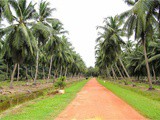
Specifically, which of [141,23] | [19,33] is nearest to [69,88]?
[19,33]

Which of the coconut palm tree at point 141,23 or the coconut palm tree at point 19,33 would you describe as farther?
the coconut palm tree at point 19,33

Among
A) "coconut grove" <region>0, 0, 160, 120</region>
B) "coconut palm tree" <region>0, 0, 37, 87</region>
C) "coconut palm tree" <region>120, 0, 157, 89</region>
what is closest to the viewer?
"coconut grove" <region>0, 0, 160, 120</region>

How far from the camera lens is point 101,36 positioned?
31609 mm

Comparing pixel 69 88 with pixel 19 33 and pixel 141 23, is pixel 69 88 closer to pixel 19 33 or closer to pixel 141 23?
pixel 19 33

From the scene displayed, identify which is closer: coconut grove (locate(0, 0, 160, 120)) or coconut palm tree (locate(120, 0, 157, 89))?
coconut grove (locate(0, 0, 160, 120))

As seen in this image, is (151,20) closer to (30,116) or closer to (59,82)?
(59,82)

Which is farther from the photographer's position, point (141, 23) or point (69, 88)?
point (69, 88)

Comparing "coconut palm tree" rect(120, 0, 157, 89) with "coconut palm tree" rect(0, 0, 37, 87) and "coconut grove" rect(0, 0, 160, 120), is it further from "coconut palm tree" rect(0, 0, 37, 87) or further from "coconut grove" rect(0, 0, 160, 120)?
"coconut palm tree" rect(0, 0, 37, 87)

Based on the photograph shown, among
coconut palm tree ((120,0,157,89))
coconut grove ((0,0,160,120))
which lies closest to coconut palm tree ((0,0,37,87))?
coconut grove ((0,0,160,120))

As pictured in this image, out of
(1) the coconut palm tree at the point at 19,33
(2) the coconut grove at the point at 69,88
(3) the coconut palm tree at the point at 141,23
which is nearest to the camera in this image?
(2) the coconut grove at the point at 69,88

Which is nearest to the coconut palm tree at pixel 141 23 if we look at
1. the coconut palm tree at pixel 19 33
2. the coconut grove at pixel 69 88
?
the coconut grove at pixel 69 88

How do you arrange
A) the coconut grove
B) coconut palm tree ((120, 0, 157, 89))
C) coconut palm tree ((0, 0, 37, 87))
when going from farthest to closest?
coconut palm tree ((0, 0, 37, 87)) → coconut palm tree ((120, 0, 157, 89)) → the coconut grove

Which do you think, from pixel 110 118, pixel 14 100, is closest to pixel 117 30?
pixel 14 100

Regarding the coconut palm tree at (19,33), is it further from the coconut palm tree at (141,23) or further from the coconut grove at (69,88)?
the coconut palm tree at (141,23)
